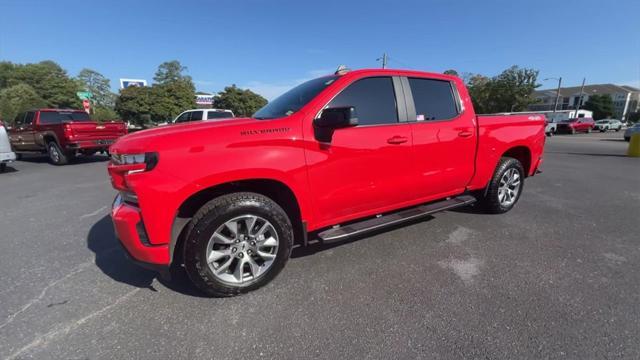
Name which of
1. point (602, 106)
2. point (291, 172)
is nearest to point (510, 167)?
point (291, 172)

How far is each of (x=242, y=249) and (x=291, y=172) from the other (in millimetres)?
761

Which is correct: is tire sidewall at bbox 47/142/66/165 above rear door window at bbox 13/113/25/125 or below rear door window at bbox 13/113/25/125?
below

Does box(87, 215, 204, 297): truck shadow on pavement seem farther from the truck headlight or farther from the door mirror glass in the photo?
the door mirror glass

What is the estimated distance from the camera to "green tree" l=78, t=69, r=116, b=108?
86.9 meters

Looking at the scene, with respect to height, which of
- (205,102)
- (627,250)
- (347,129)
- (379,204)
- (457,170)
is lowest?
(627,250)

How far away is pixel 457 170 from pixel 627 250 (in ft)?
6.43

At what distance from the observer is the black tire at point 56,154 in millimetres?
8891

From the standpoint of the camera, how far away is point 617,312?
209 centimetres

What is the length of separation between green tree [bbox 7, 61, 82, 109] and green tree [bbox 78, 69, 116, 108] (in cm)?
2288

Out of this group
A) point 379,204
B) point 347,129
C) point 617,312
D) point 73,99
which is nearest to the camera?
point 617,312

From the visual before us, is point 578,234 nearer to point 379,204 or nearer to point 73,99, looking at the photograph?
point 379,204

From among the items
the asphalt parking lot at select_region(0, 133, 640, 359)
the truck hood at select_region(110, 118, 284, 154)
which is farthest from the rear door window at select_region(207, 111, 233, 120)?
the truck hood at select_region(110, 118, 284, 154)

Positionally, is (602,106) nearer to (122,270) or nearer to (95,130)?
(95,130)

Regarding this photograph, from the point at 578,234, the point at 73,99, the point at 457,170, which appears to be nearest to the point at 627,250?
the point at 578,234
